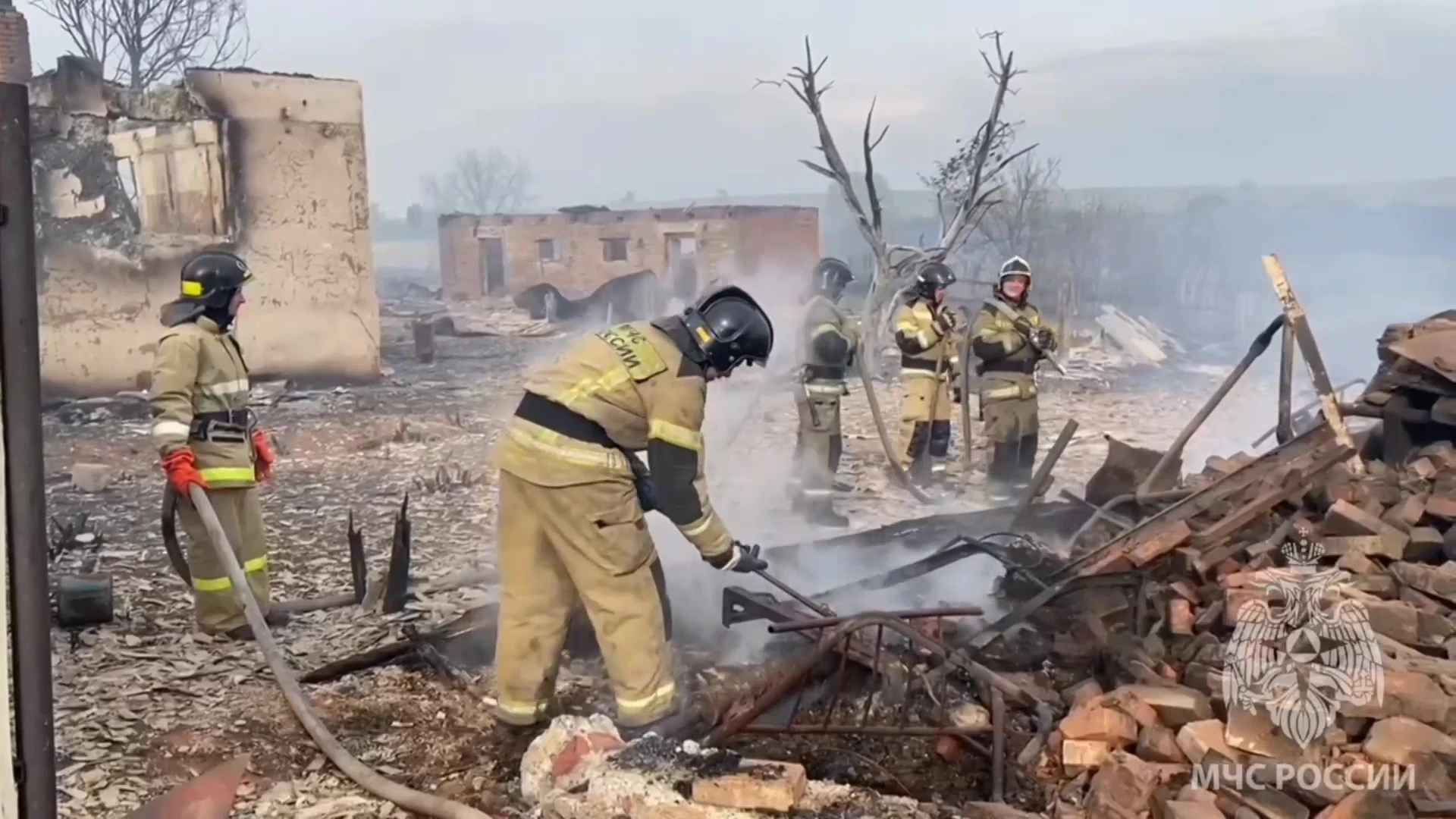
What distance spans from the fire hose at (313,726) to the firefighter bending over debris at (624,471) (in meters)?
0.71

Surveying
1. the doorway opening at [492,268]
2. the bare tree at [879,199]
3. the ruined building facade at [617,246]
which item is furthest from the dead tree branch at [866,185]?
the doorway opening at [492,268]

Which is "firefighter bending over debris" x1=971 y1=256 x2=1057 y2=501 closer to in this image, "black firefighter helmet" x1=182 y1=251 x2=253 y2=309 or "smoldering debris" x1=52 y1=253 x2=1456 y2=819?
"smoldering debris" x1=52 y1=253 x2=1456 y2=819

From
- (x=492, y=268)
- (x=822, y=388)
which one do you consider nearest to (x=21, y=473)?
(x=822, y=388)

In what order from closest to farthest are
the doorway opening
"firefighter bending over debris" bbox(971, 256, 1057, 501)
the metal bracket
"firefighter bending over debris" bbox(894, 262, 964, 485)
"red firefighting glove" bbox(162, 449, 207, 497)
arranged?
the metal bracket
"red firefighting glove" bbox(162, 449, 207, 497)
"firefighter bending over debris" bbox(971, 256, 1057, 501)
"firefighter bending over debris" bbox(894, 262, 964, 485)
the doorway opening

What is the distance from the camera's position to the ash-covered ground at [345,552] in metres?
3.86

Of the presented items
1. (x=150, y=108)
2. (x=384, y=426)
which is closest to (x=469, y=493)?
(x=384, y=426)

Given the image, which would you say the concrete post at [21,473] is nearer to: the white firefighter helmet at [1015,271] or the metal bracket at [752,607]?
the metal bracket at [752,607]

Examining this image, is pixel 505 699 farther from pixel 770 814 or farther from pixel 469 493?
pixel 469 493

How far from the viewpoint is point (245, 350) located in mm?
12328

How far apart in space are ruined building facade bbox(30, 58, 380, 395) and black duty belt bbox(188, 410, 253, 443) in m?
7.88

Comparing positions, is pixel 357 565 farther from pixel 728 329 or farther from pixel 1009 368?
pixel 1009 368

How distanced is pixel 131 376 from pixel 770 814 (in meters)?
11.1

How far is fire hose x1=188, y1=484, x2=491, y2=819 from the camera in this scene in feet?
11.2
